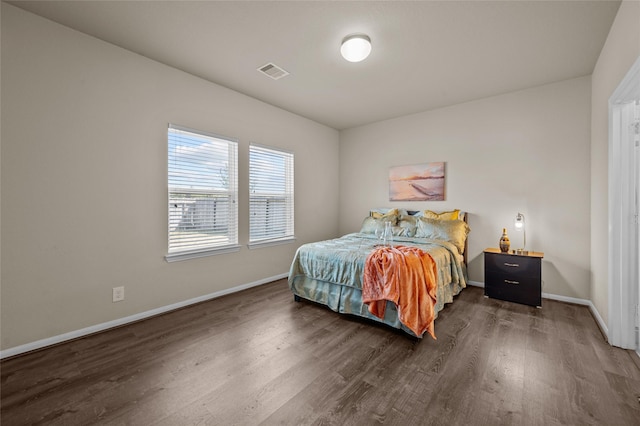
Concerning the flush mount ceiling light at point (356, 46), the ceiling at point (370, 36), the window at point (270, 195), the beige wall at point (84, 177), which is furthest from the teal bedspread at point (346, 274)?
the ceiling at point (370, 36)

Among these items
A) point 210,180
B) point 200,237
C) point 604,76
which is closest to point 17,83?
point 210,180

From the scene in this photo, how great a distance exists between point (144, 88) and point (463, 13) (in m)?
3.08

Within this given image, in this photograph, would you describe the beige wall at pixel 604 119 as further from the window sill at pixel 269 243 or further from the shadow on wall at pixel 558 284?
the window sill at pixel 269 243

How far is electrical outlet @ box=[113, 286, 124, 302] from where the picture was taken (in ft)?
8.83

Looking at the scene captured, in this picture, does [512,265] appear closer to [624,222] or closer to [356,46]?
[624,222]

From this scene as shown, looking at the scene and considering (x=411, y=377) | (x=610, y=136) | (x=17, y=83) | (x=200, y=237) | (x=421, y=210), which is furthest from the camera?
(x=421, y=210)

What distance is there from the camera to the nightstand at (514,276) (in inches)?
122

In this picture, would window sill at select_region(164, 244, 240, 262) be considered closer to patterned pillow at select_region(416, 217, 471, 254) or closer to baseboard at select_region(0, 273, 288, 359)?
baseboard at select_region(0, 273, 288, 359)

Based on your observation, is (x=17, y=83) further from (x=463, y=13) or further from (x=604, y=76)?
(x=604, y=76)

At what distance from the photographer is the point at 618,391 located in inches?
68.1

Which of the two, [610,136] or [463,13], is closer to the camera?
[463,13]

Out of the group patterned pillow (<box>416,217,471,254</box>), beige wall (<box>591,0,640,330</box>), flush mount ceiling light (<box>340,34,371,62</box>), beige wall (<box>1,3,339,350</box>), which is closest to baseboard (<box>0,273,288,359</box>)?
beige wall (<box>1,3,339,350</box>)

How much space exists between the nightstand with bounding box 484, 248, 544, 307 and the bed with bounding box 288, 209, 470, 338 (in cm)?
34

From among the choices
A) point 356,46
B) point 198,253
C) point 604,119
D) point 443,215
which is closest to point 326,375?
point 198,253
